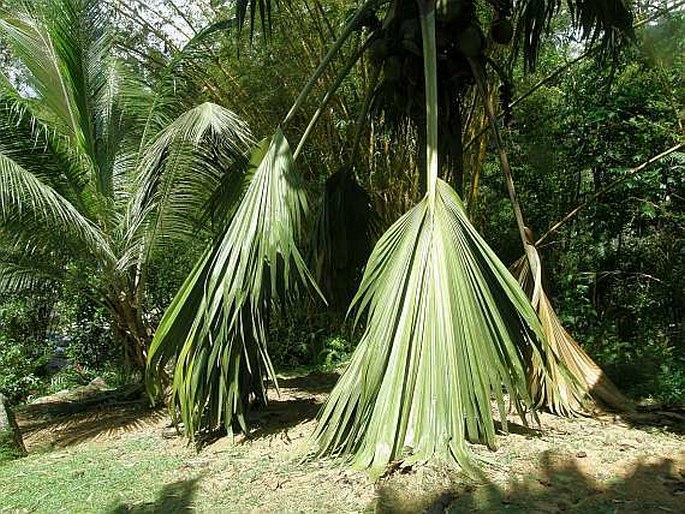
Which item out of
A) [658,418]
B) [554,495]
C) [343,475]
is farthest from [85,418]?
[658,418]

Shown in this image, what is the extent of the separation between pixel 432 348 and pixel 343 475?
2.82 ft

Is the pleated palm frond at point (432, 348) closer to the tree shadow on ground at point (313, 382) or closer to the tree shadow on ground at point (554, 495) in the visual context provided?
the tree shadow on ground at point (554, 495)

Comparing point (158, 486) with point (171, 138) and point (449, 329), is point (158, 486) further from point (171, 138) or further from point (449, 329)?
point (171, 138)

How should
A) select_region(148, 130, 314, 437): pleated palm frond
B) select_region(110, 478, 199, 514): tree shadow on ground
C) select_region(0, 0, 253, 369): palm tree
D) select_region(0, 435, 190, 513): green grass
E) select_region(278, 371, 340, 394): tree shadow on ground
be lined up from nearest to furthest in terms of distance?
select_region(110, 478, 199, 514): tree shadow on ground
select_region(0, 435, 190, 513): green grass
select_region(148, 130, 314, 437): pleated palm frond
select_region(0, 0, 253, 369): palm tree
select_region(278, 371, 340, 394): tree shadow on ground

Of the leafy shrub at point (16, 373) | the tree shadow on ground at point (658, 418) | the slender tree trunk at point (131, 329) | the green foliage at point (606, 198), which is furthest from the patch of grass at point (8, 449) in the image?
the green foliage at point (606, 198)

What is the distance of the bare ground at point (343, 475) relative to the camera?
3254 millimetres

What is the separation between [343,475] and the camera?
3.57 metres

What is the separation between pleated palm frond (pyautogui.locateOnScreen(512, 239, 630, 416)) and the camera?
449 cm

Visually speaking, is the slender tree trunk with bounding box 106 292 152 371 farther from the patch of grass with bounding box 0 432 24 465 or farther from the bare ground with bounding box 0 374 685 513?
the patch of grass with bounding box 0 432 24 465

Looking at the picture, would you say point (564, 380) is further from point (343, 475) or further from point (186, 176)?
point (186, 176)

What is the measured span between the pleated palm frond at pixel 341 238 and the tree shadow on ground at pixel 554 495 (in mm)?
2398

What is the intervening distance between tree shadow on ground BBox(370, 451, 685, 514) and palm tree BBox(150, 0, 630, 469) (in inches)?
8.7

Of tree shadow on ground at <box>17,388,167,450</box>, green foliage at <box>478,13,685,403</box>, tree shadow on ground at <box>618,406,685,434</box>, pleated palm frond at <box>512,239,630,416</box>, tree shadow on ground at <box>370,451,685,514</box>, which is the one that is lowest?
tree shadow on ground at <box>370,451,685,514</box>

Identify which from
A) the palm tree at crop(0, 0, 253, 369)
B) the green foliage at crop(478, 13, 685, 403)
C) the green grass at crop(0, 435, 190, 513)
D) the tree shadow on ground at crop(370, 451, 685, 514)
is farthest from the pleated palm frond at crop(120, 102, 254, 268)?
the green foliage at crop(478, 13, 685, 403)
